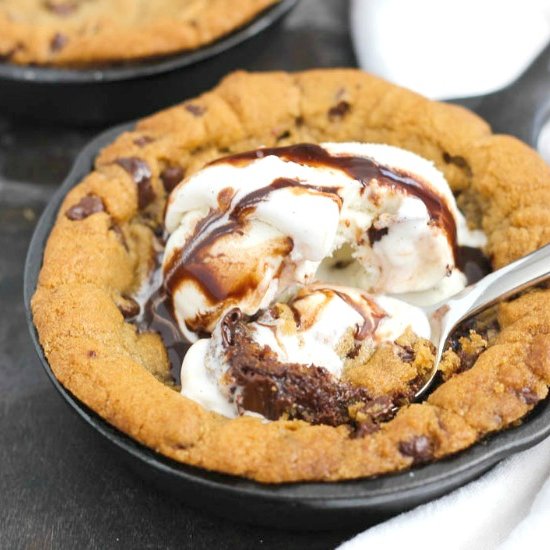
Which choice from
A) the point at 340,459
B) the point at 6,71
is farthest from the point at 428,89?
the point at 340,459

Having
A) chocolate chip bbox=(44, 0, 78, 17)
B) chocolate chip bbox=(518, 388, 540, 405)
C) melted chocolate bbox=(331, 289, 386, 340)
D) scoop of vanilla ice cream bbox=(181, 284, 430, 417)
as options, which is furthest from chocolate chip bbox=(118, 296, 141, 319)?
chocolate chip bbox=(44, 0, 78, 17)

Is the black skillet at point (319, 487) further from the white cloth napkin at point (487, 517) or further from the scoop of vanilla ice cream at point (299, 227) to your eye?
the scoop of vanilla ice cream at point (299, 227)

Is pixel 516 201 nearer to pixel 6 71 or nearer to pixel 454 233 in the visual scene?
pixel 454 233

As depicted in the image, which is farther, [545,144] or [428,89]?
[428,89]

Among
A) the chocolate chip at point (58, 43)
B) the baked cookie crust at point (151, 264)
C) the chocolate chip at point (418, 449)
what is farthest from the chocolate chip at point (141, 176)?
the chocolate chip at point (418, 449)

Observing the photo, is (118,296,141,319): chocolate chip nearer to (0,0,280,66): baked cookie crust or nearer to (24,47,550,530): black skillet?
(24,47,550,530): black skillet

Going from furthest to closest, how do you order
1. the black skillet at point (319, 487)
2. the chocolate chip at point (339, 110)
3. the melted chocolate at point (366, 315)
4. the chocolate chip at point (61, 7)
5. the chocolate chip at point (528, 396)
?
the chocolate chip at point (61, 7) < the chocolate chip at point (339, 110) < the melted chocolate at point (366, 315) < the chocolate chip at point (528, 396) < the black skillet at point (319, 487)
